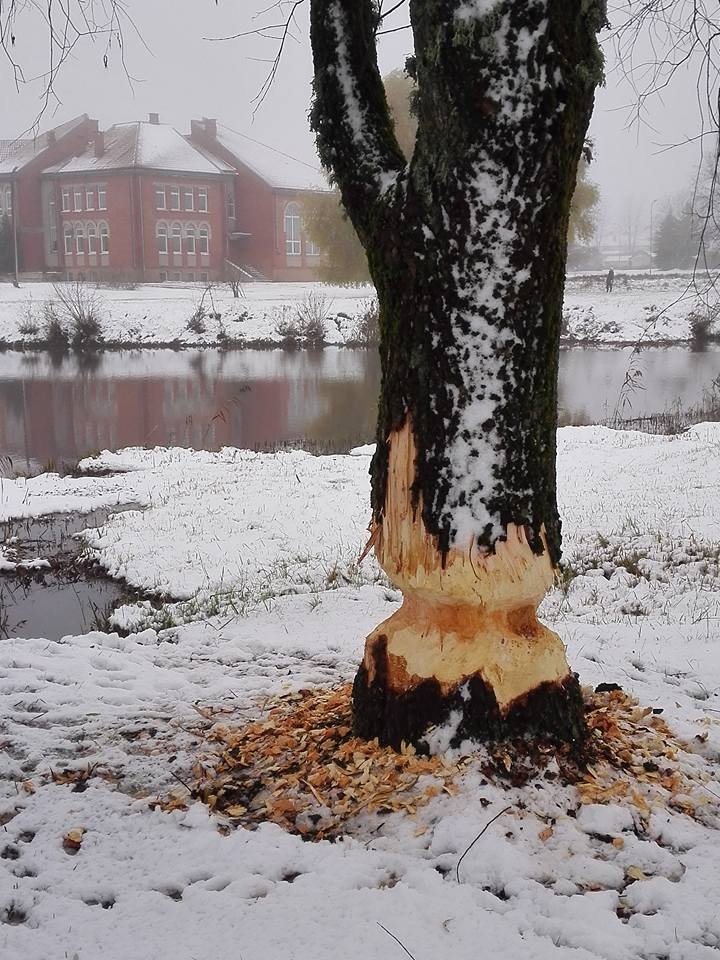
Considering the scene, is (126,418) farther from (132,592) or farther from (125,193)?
(125,193)

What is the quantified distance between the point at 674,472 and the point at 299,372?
18211mm

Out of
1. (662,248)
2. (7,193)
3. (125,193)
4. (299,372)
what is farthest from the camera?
(662,248)

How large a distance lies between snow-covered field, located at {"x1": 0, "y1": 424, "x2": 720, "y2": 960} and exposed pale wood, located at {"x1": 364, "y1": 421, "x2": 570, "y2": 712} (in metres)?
0.39

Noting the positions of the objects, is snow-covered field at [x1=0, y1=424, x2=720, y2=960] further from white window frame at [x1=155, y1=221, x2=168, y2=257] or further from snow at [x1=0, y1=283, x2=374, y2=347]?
white window frame at [x1=155, y1=221, x2=168, y2=257]

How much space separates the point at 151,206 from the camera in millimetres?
52656

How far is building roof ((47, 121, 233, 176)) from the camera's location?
174 feet

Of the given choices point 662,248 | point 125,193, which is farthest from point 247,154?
point 662,248

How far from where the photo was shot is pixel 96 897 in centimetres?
270

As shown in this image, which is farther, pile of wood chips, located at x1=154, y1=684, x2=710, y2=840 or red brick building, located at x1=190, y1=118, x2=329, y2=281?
red brick building, located at x1=190, y1=118, x2=329, y2=281

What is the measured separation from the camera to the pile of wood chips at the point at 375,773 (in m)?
3.09

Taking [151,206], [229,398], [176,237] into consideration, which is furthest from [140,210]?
[229,398]

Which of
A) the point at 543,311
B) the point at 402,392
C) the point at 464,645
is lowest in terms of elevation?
the point at 464,645

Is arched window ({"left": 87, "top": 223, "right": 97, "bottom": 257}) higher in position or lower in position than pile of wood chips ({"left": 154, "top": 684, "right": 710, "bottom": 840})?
higher

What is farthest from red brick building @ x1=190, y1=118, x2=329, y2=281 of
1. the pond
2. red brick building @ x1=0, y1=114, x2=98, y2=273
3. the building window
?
the pond
